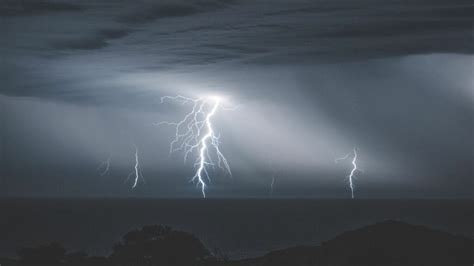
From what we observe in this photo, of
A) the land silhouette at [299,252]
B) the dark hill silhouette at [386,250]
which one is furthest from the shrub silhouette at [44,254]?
the dark hill silhouette at [386,250]

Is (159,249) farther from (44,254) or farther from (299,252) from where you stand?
(299,252)

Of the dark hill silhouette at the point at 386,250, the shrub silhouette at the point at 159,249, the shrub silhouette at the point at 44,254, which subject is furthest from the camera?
the shrub silhouette at the point at 44,254

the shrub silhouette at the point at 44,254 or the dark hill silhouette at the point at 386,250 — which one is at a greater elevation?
the dark hill silhouette at the point at 386,250

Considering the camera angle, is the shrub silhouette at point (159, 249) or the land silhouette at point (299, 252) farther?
the shrub silhouette at point (159, 249)

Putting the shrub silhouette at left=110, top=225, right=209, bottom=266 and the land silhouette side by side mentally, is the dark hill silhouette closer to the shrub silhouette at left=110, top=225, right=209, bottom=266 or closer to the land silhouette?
the land silhouette

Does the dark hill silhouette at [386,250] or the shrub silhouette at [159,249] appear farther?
the shrub silhouette at [159,249]

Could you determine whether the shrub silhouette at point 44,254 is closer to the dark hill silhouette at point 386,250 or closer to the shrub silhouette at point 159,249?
the shrub silhouette at point 159,249

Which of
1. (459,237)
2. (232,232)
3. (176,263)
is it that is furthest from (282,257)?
(232,232)

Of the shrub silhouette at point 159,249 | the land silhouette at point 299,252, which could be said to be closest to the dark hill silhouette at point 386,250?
the land silhouette at point 299,252

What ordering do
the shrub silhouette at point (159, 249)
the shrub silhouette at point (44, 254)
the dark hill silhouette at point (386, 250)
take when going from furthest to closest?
the shrub silhouette at point (44, 254), the shrub silhouette at point (159, 249), the dark hill silhouette at point (386, 250)
